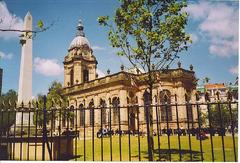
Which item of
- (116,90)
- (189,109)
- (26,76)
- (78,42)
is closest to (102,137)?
(26,76)

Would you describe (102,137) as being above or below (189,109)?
below

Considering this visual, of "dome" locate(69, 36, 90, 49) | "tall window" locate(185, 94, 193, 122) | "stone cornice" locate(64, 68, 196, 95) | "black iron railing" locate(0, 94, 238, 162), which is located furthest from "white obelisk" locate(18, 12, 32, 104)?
"dome" locate(69, 36, 90, 49)

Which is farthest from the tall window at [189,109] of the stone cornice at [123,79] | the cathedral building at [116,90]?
the stone cornice at [123,79]

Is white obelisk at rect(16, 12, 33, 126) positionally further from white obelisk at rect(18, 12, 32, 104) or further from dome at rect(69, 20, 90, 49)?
dome at rect(69, 20, 90, 49)

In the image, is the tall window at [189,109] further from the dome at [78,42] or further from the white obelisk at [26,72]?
the dome at [78,42]

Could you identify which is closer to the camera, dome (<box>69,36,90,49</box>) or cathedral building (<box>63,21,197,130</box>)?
cathedral building (<box>63,21,197,130</box>)

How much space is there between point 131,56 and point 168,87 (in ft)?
57.8

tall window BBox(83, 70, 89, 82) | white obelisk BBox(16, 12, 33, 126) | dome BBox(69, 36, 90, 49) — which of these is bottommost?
white obelisk BBox(16, 12, 33, 126)

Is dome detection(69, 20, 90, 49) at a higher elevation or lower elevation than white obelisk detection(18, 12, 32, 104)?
higher

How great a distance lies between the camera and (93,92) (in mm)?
28172

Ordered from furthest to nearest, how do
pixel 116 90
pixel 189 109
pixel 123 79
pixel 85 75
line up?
pixel 85 75 → pixel 116 90 → pixel 123 79 → pixel 189 109

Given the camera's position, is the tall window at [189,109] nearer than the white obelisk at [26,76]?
Yes

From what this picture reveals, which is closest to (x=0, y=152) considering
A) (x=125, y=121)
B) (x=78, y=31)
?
(x=125, y=121)

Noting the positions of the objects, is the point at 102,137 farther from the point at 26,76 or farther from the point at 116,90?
the point at 116,90
